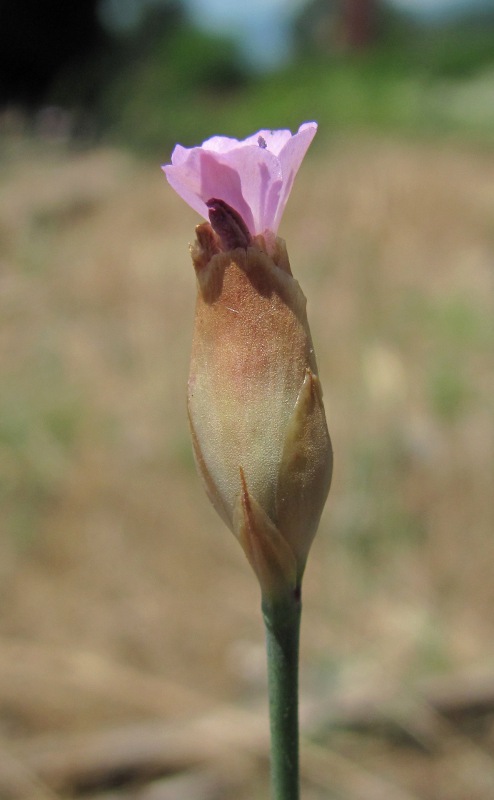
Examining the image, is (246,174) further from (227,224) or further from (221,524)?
(221,524)

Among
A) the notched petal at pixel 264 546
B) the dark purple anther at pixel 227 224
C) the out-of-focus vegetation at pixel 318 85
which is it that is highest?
the out-of-focus vegetation at pixel 318 85

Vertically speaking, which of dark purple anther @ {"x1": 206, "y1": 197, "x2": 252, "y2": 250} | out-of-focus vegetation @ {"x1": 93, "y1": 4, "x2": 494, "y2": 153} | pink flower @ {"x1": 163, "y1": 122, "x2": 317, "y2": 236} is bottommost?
dark purple anther @ {"x1": 206, "y1": 197, "x2": 252, "y2": 250}

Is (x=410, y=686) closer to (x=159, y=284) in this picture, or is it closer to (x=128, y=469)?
(x=128, y=469)

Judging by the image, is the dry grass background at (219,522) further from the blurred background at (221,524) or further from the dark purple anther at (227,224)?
the dark purple anther at (227,224)

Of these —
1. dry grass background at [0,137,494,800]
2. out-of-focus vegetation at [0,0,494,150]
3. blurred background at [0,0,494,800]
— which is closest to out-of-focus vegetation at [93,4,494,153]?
out-of-focus vegetation at [0,0,494,150]

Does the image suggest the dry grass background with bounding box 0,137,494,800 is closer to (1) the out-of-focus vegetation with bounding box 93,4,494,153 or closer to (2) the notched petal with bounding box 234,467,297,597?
(2) the notched petal with bounding box 234,467,297,597

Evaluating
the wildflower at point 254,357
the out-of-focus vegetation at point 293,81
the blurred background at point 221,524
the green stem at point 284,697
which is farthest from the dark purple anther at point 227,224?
the out-of-focus vegetation at point 293,81

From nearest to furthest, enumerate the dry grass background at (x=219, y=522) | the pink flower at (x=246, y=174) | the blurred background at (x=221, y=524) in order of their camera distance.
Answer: the pink flower at (x=246, y=174) < the blurred background at (x=221, y=524) < the dry grass background at (x=219, y=522)
